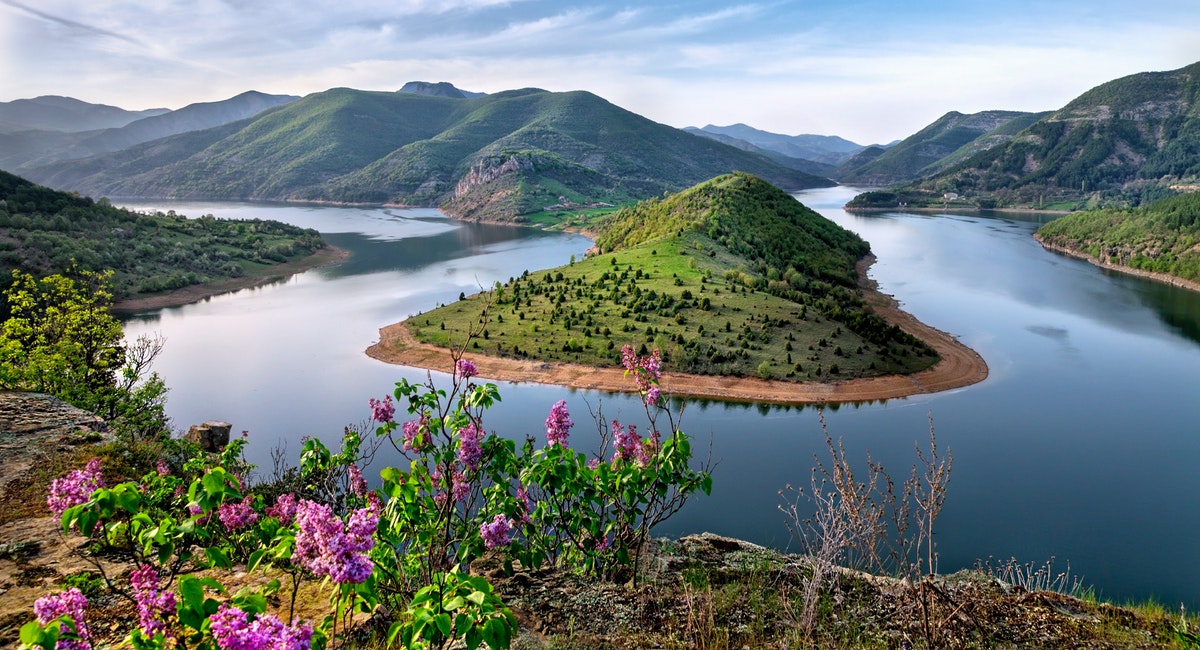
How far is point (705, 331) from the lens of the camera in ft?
133

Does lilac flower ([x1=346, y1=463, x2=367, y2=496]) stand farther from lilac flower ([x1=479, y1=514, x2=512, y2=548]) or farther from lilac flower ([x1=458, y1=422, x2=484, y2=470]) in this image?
lilac flower ([x1=479, y1=514, x2=512, y2=548])

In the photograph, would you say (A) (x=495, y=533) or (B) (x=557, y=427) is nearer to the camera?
(A) (x=495, y=533)

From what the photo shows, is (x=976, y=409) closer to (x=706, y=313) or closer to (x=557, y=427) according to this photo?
(x=706, y=313)

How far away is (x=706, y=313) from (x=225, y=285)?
50641 millimetres

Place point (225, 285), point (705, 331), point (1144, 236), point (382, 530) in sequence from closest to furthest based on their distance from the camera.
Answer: point (382, 530)
point (705, 331)
point (225, 285)
point (1144, 236)

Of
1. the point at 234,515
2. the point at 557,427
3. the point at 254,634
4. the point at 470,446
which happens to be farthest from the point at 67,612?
the point at 557,427

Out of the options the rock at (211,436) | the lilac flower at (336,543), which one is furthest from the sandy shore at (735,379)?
the lilac flower at (336,543)

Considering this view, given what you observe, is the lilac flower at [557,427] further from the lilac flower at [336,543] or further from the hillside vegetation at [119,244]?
the hillside vegetation at [119,244]

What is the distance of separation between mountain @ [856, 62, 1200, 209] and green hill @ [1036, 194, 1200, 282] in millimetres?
65381

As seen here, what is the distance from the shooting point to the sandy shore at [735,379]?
112ft

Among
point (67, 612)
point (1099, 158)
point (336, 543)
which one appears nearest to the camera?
point (67, 612)

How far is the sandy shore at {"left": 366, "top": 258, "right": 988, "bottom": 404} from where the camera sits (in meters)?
34.1

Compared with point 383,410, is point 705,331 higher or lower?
lower

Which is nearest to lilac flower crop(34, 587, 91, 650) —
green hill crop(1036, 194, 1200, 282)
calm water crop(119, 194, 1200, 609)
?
calm water crop(119, 194, 1200, 609)
